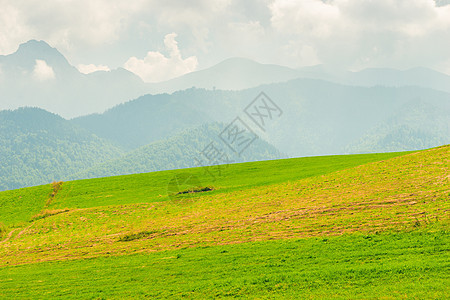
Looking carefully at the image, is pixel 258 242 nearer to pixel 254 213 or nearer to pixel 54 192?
pixel 254 213

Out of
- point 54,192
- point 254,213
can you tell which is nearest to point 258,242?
point 254,213

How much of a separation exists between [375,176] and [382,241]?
61.0 feet

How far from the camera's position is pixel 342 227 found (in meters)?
23.1

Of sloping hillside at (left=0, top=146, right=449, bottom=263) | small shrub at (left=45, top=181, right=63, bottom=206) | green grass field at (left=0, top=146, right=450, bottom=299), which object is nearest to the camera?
green grass field at (left=0, top=146, right=450, bottom=299)

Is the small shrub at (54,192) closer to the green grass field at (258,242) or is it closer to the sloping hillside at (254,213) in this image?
the sloping hillside at (254,213)

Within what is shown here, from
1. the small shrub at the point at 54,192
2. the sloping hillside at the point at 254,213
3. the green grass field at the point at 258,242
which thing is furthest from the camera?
the small shrub at the point at 54,192

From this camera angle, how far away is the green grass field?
652 inches

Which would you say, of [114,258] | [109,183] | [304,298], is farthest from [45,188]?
[304,298]

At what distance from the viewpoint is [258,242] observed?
23797 millimetres

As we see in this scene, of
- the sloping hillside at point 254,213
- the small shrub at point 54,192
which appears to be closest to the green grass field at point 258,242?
the sloping hillside at point 254,213

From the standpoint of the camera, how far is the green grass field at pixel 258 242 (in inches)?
652

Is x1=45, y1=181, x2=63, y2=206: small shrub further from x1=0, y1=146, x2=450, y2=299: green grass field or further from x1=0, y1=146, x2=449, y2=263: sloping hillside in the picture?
x1=0, y1=146, x2=450, y2=299: green grass field

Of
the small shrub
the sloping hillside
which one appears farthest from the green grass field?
the small shrub

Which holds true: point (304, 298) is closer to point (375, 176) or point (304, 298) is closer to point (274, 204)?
point (274, 204)
